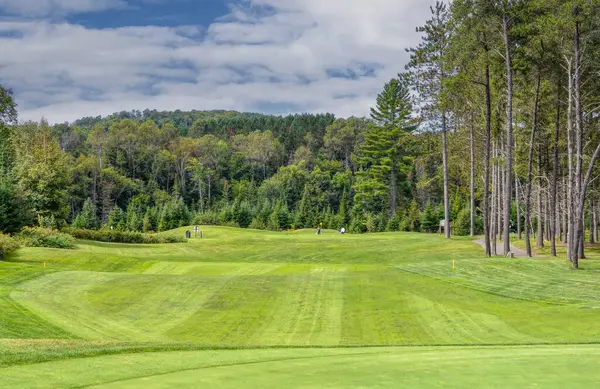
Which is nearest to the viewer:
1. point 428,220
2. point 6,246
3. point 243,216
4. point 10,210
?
point 6,246

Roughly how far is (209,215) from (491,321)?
6669cm

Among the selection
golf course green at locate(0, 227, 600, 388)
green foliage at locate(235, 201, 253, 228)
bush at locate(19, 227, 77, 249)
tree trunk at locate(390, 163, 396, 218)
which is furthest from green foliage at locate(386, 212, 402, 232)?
bush at locate(19, 227, 77, 249)

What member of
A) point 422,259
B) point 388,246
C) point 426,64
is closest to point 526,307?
point 422,259

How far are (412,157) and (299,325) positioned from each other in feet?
215

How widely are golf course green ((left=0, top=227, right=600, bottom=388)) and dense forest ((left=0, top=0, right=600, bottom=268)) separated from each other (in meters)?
8.06

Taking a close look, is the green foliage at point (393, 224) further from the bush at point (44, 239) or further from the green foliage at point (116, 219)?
the bush at point (44, 239)

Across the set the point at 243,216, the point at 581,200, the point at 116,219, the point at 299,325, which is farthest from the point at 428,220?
the point at 299,325

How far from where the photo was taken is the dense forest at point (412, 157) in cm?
2945

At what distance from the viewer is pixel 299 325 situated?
17.0m

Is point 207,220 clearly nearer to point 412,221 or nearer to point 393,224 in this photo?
point 393,224

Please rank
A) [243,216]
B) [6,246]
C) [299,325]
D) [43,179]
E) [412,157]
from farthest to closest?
[243,216] → [412,157] → [43,179] → [6,246] → [299,325]

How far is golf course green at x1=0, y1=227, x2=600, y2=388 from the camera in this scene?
8164mm

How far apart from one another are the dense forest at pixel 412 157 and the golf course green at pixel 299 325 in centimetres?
806

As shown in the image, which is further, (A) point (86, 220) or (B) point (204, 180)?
(B) point (204, 180)
